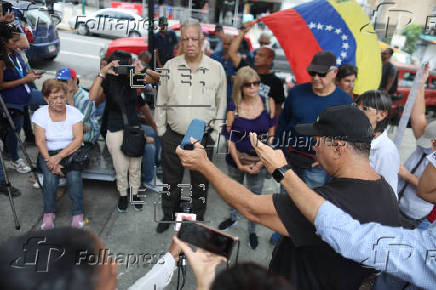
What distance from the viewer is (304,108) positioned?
277 cm

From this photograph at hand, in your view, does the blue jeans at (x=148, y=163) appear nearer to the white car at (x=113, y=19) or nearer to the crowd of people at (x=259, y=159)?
the crowd of people at (x=259, y=159)

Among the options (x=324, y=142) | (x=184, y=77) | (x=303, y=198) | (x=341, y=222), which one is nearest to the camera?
(x=341, y=222)

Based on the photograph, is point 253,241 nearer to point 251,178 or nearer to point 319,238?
point 251,178

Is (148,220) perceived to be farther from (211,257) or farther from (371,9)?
(371,9)

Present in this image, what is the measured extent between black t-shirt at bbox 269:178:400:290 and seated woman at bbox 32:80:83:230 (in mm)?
2349

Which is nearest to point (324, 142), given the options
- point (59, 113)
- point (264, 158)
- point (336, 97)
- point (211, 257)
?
point (264, 158)

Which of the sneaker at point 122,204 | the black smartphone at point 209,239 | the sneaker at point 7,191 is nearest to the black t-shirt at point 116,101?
the sneaker at point 122,204

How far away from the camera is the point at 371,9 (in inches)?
148

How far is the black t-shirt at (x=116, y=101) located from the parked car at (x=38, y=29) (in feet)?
3.59

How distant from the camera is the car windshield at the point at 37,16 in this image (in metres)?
3.24

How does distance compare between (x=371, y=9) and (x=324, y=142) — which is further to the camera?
(x=371, y=9)

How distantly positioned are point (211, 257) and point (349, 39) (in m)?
3.35

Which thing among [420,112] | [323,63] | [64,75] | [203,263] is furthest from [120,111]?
[420,112]

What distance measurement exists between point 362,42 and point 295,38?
0.77 m
